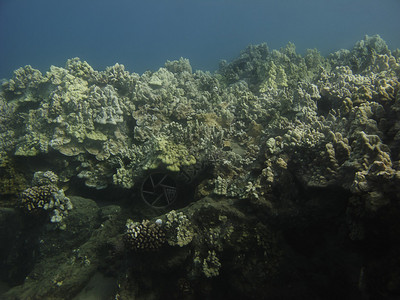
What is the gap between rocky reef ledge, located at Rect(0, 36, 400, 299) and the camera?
9.39ft

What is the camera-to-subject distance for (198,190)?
4746 millimetres

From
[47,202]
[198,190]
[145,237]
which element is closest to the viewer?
[145,237]

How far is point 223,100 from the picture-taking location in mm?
7969

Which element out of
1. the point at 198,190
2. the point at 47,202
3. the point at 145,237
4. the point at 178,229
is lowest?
the point at 145,237

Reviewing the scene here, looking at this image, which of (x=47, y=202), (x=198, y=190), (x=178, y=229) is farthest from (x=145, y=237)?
(x=47, y=202)

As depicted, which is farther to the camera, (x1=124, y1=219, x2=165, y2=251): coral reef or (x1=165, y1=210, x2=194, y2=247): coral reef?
(x1=124, y1=219, x2=165, y2=251): coral reef

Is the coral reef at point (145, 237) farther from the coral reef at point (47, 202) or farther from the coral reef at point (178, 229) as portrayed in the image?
the coral reef at point (47, 202)

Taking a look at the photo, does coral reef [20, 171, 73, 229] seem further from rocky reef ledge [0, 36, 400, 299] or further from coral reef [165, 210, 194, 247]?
coral reef [165, 210, 194, 247]

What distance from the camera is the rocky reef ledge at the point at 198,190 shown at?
2861 mm

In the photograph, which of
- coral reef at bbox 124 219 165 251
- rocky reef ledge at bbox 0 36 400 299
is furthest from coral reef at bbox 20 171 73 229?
coral reef at bbox 124 219 165 251

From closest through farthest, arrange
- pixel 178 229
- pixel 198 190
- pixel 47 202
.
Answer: pixel 178 229 → pixel 198 190 → pixel 47 202

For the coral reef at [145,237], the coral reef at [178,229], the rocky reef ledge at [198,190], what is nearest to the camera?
the rocky reef ledge at [198,190]

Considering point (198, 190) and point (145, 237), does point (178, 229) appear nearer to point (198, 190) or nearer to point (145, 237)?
point (145, 237)

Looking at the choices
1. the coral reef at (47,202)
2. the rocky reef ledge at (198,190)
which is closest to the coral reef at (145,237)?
the rocky reef ledge at (198,190)
